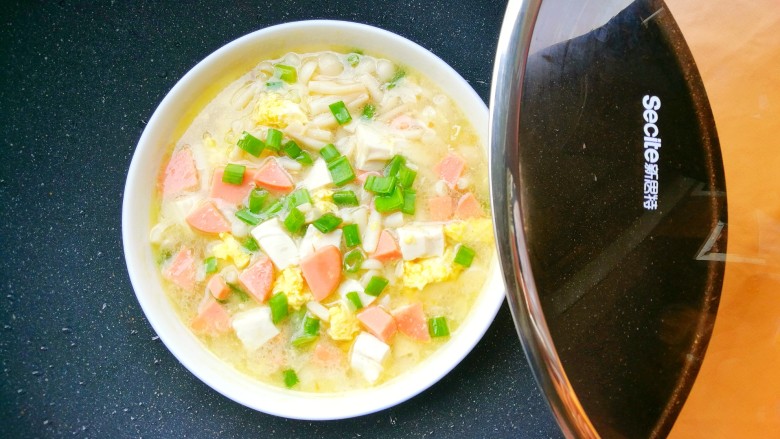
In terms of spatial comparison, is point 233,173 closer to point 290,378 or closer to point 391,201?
point 391,201

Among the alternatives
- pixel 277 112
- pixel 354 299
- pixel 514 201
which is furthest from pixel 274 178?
pixel 514 201

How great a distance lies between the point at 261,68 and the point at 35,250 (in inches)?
34.2

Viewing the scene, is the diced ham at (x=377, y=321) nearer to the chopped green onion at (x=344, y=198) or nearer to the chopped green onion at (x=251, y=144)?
the chopped green onion at (x=344, y=198)

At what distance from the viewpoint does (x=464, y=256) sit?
1.80m

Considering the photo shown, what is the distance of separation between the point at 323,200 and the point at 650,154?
2.88 ft

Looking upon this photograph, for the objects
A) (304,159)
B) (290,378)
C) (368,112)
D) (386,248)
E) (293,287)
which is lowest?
(290,378)

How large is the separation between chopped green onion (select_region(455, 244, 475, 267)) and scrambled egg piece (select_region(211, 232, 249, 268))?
0.55 metres

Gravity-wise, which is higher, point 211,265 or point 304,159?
point 304,159

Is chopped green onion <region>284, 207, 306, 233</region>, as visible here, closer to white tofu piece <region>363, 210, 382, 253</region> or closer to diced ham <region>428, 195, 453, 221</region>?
white tofu piece <region>363, 210, 382, 253</region>

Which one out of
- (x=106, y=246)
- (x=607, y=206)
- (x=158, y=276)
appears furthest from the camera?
(x=106, y=246)

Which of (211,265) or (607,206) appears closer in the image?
(607,206)

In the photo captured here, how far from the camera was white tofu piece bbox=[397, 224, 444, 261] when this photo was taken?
1.75 metres

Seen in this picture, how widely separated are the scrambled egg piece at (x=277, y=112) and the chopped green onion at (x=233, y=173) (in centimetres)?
13

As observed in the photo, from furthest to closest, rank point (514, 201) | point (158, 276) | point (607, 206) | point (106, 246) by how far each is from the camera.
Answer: point (106, 246) < point (158, 276) < point (607, 206) < point (514, 201)
